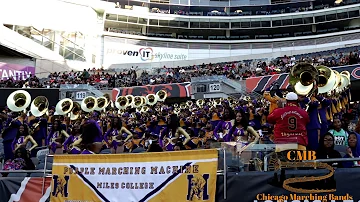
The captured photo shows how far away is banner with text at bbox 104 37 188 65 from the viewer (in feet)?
148

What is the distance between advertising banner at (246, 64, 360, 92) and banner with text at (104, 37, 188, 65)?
2390 centimetres

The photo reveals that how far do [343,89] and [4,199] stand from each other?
9.68 m

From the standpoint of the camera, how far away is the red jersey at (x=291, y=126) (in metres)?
5.16

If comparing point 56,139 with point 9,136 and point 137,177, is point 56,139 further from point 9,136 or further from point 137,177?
point 137,177

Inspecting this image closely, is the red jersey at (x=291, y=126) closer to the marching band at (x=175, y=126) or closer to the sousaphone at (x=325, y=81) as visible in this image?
the marching band at (x=175, y=126)

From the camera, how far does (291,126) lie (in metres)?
5.23

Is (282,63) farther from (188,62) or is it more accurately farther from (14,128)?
(14,128)

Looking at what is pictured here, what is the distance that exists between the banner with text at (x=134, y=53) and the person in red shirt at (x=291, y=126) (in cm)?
4046

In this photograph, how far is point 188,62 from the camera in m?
37.0

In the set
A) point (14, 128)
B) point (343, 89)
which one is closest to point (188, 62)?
point (343, 89)

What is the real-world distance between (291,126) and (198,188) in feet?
4.97

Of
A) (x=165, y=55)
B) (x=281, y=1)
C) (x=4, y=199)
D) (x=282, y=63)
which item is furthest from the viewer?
(x=281, y=1)

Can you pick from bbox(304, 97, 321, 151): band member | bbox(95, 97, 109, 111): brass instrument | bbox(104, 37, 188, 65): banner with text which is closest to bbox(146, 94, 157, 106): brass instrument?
bbox(95, 97, 109, 111): brass instrument

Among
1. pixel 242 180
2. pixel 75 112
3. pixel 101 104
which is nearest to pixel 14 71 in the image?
pixel 101 104
